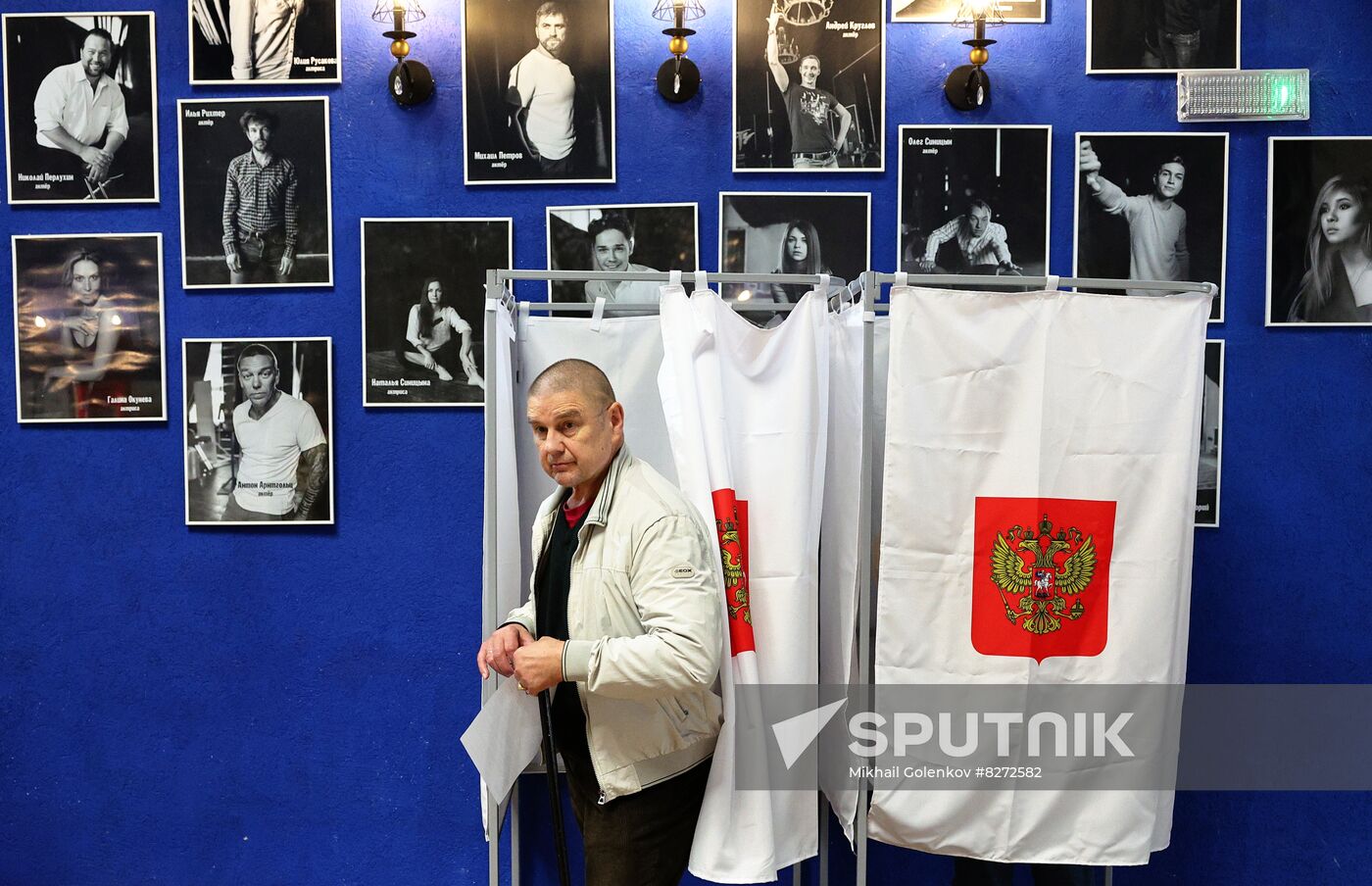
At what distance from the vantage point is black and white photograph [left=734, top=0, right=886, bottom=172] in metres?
2.58

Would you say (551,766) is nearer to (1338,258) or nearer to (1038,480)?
(1038,480)

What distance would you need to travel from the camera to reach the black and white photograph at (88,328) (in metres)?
2.61

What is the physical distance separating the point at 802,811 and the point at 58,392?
2199mm

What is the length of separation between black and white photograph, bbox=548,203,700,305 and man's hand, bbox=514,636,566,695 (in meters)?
1.14

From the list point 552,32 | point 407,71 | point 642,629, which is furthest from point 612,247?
point 642,629

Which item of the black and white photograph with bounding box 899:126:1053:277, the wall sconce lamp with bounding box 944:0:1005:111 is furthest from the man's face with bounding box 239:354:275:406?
the wall sconce lamp with bounding box 944:0:1005:111

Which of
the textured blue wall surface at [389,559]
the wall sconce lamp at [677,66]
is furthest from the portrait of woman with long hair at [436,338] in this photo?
the wall sconce lamp at [677,66]

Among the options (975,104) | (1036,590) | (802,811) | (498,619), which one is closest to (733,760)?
(802,811)

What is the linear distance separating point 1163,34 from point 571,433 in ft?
6.46

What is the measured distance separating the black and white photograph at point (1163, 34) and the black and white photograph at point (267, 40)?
6.59 ft

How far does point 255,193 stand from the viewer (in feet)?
8.52

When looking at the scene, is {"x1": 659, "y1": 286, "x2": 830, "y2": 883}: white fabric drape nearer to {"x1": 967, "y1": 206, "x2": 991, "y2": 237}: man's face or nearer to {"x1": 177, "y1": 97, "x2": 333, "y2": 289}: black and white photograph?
{"x1": 967, "y1": 206, "x2": 991, "y2": 237}: man's face

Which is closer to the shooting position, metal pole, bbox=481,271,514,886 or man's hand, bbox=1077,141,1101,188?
metal pole, bbox=481,271,514,886

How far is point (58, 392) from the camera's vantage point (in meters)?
2.63
